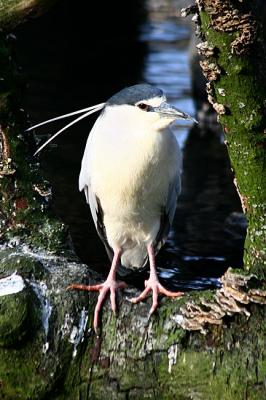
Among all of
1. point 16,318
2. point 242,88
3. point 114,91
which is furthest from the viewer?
point 114,91

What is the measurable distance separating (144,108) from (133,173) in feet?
1.07

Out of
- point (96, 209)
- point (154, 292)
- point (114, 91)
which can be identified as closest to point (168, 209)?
point (96, 209)

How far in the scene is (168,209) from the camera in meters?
4.46

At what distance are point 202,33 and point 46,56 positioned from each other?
27.9 feet

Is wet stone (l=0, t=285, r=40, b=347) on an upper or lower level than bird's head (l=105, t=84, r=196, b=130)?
lower

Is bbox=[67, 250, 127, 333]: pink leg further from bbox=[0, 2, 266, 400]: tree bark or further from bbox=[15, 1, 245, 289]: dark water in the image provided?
bbox=[15, 1, 245, 289]: dark water

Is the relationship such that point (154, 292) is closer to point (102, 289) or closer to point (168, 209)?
point (102, 289)

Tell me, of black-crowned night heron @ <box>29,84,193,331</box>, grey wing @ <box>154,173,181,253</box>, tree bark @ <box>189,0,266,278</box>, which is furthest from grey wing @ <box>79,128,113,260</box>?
tree bark @ <box>189,0,266,278</box>

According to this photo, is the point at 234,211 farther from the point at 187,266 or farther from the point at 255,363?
the point at 255,363

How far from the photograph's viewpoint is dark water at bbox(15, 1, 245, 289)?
21.2 feet

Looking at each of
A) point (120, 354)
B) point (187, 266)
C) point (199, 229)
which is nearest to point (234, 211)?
point (199, 229)

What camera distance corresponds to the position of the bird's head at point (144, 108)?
389 centimetres

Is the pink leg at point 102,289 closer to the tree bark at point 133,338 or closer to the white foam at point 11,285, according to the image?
the tree bark at point 133,338

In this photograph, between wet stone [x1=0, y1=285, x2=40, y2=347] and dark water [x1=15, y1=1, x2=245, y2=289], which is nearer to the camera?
wet stone [x1=0, y1=285, x2=40, y2=347]
